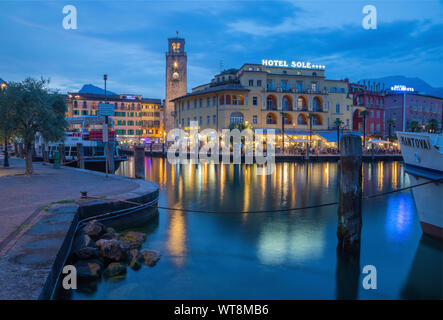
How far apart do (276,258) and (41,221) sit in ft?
21.2

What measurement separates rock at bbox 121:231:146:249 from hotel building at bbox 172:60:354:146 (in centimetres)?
4672

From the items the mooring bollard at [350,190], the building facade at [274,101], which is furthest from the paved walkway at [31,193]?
the building facade at [274,101]

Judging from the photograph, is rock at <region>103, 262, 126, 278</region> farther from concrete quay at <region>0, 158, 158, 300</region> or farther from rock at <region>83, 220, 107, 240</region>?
rock at <region>83, 220, 107, 240</region>

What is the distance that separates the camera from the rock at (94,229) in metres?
10.1

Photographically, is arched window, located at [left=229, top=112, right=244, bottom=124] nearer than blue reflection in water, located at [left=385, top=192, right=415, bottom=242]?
No

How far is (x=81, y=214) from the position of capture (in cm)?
1074

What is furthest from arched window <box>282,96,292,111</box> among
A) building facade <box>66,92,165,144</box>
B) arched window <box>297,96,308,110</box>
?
building facade <box>66,92,165,144</box>

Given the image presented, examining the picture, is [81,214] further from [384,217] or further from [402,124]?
[402,124]

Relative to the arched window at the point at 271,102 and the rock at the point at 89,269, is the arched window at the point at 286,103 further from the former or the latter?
the rock at the point at 89,269

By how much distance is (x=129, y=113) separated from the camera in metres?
102

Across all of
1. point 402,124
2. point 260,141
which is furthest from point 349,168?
point 402,124

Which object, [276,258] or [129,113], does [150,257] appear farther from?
[129,113]

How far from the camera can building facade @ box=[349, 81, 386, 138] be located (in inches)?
2840
